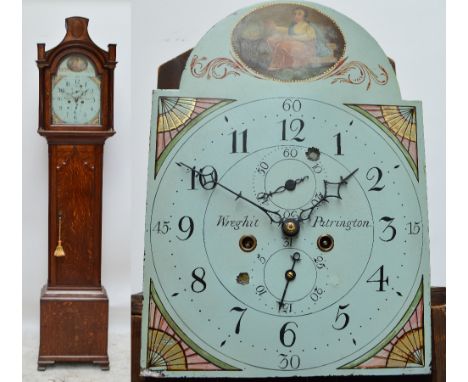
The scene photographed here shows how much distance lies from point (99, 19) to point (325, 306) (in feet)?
5.36

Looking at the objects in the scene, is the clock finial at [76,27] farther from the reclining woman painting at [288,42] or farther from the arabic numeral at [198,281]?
the arabic numeral at [198,281]

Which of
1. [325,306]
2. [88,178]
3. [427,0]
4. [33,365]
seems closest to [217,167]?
[325,306]

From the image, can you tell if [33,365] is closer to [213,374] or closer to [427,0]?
[213,374]

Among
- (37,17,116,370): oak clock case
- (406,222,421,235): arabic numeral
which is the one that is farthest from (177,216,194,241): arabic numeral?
(37,17,116,370): oak clock case

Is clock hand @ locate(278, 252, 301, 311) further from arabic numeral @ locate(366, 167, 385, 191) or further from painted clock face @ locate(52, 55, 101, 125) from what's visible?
painted clock face @ locate(52, 55, 101, 125)

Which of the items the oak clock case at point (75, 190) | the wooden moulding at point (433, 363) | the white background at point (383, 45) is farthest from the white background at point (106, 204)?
the wooden moulding at point (433, 363)

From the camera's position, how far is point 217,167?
181cm

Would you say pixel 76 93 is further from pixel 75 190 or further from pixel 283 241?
→ pixel 283 241

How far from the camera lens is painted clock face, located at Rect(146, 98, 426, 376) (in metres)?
1.80

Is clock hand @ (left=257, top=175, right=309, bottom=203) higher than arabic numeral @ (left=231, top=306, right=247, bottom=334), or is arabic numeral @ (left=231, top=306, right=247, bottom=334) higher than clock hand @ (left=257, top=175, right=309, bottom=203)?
clock hand @ (left=257, top=175, right=309, bottom=203)

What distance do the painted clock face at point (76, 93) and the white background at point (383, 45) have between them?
2.22 ft

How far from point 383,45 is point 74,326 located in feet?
5.30

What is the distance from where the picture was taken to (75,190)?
292cm

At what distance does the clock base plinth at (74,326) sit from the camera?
2.93m
